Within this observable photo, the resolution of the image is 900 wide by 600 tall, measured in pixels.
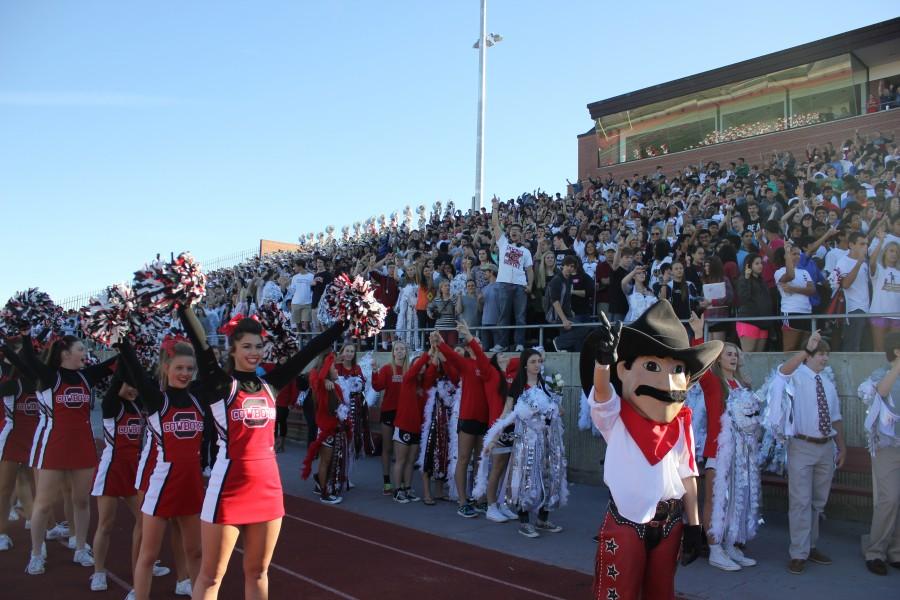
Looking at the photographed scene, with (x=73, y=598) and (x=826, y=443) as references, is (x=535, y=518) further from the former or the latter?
(x=73, y=598)

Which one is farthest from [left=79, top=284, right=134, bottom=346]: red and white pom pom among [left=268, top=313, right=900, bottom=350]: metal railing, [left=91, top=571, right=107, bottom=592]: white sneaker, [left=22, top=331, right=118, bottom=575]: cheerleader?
[left=268, top=313, right=900, bottom=350]: metal railing

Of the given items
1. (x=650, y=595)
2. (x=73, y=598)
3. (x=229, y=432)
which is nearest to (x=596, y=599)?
(x=650, y=595)

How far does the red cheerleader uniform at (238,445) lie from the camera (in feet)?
13.9

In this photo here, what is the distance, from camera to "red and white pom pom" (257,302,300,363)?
4.99 m

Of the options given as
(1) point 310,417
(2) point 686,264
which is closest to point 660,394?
(2) point 686,264

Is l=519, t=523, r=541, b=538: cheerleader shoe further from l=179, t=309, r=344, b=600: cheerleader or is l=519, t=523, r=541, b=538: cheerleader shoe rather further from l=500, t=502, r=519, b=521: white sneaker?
l=179, t=309, r=344, b=600: cheerleader

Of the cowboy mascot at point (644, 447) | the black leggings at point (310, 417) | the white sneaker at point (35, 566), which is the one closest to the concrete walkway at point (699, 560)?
the black leggings at point (310, 417)

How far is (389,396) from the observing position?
10.5 m

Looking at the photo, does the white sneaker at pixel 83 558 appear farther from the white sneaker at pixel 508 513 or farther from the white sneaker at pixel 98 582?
the white sneaker at pixel 508 513

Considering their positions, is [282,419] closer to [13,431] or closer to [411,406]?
[411,406]

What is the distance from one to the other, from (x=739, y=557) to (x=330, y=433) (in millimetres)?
5144

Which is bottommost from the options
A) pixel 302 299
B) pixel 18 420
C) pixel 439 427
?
pixel 439 427

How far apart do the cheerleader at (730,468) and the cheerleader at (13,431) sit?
641 cm

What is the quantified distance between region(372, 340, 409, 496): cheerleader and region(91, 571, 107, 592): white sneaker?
453 cm
